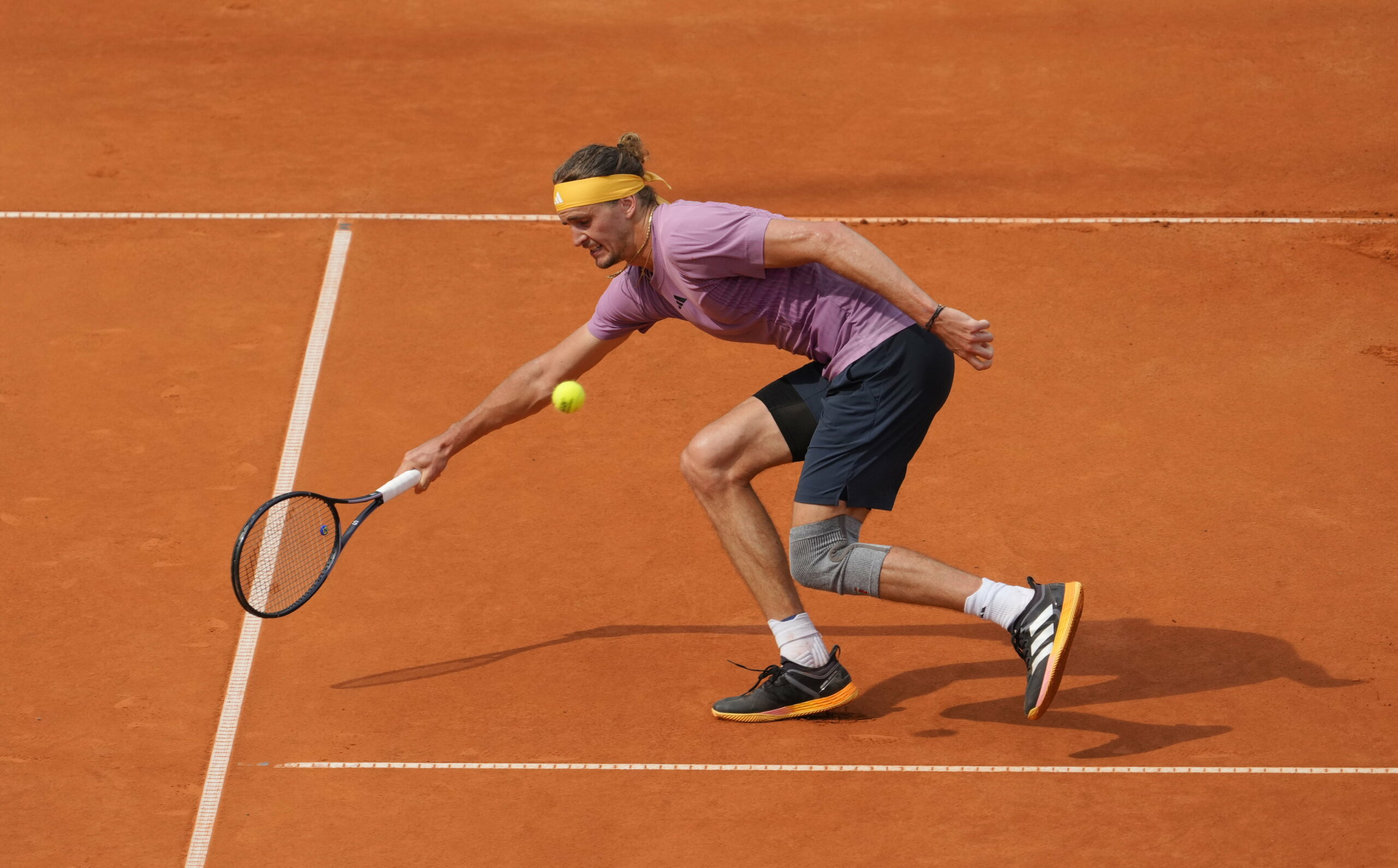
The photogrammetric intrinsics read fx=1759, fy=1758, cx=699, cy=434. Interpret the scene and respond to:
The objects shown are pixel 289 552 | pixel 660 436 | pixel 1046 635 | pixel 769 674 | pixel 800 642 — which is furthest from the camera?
pixel 660 436

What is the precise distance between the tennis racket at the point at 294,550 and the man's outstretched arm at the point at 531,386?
0.84 feet

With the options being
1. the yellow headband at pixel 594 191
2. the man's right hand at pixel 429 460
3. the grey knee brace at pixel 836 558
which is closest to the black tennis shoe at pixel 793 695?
the grey knee brace at pixel 836 558

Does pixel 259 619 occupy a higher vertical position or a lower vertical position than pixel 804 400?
lower

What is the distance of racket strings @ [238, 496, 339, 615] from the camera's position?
5.50 meters

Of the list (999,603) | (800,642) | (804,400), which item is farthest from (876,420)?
(800,642)

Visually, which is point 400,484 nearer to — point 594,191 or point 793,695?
point 594,191

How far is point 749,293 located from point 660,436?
1.89m

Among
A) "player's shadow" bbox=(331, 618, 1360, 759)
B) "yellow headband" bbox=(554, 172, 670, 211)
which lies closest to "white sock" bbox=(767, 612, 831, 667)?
"player's shadow" bbox=(331, 618, 1360, 759)

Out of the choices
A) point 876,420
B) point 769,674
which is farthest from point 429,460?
point 876,420

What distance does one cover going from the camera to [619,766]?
516cm

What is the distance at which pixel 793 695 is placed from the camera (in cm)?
532

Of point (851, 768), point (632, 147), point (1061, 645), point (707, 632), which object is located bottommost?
point (851, 768)

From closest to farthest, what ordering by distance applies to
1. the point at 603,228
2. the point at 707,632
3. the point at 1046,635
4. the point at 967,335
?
1. the point at 967,335
2. the point at 1046,635
3. the point at 603,228
4. the point at 707,632

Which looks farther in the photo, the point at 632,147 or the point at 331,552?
the point at 331,552
